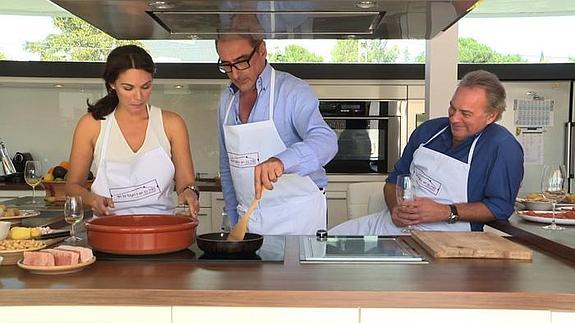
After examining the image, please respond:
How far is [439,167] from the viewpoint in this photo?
222 centimetres

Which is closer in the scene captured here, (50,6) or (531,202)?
(531,202)

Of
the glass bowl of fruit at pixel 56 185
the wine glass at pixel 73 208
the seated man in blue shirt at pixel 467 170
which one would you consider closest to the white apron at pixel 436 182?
the seated man in blue shirt at pixel 467 170

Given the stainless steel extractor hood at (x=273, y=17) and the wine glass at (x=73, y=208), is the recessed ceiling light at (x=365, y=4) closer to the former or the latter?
the stainless steel extractor hood at (x=273, y=17)

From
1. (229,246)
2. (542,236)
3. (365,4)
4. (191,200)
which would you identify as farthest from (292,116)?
(542,236)

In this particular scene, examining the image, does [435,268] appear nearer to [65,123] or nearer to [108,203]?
[108,203]

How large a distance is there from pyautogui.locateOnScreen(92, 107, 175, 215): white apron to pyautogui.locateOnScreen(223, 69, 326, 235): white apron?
0.93 feet

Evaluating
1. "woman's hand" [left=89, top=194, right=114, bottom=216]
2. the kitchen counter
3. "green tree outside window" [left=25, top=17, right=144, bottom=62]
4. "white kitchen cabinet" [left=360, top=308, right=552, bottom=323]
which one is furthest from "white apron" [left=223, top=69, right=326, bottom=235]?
"green tree outside window" [left=25, top=17, right=144, bottom=62]

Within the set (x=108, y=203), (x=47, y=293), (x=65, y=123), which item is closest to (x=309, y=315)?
(x=47, y=293)

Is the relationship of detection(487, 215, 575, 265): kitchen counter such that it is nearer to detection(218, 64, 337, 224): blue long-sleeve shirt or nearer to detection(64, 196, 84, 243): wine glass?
detection(218, 64, 337, 224): blue long-sleeve shirt

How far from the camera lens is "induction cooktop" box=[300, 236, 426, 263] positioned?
1.58m

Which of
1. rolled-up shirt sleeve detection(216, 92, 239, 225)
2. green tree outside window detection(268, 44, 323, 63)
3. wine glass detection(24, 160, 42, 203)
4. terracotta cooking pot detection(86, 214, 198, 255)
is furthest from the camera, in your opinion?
green tree outside window detection(268, 44, 323, 63)

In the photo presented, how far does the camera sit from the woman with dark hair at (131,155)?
84.6 inches

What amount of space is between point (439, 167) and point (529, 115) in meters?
2.52

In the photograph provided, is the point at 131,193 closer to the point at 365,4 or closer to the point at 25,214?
the point at 25,214
